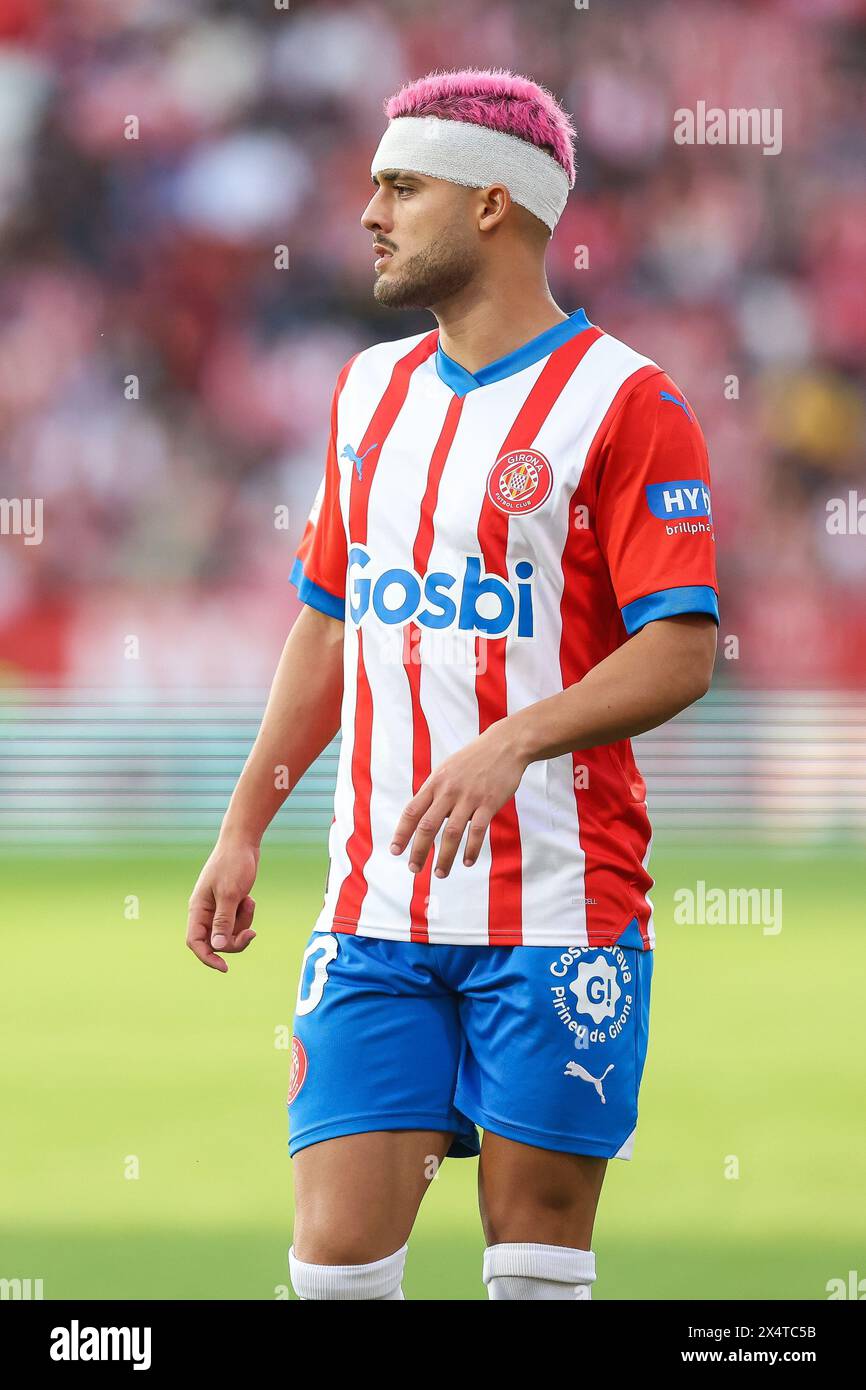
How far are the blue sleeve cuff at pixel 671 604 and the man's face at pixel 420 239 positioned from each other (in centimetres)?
45

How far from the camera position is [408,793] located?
2.02m

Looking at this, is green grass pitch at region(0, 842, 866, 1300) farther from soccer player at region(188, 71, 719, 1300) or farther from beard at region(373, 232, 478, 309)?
beard at region(373, 232, 478, 309)

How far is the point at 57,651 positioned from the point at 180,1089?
4.53m

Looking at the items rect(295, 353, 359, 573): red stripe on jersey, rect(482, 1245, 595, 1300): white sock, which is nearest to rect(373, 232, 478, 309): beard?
rect(295, 353, 359, 573): red stripe on jersey

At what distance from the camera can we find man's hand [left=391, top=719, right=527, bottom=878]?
5.61 feet

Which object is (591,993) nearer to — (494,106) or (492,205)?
(492,205)

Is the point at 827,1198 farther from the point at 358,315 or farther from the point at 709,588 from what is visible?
the point at 358,315

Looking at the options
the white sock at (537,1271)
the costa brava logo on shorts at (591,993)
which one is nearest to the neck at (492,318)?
the costa brava logo on shorts at (591,993)

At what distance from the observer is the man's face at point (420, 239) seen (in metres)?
2.07

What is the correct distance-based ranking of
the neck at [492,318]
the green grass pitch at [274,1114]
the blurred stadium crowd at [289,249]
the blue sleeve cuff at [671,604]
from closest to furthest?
the blue sleeve cuff at [671,604] < the neck at [492,318] < the green grass pitch at [274,1114] < the blurred stadium crowd at [289,249]

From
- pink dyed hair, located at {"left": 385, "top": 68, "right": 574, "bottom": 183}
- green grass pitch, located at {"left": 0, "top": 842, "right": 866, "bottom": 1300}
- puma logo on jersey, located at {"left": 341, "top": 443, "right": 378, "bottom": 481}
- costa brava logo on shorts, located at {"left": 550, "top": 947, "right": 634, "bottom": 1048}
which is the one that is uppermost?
pink dyed hair, located at {"left": 385, "top": 68, "right": 574, "bottom": 183}

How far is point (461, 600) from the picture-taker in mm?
1987

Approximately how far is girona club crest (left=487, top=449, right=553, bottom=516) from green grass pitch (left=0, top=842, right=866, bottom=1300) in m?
1.54

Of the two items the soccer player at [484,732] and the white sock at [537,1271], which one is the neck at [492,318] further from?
the white sock at [537,1271]
